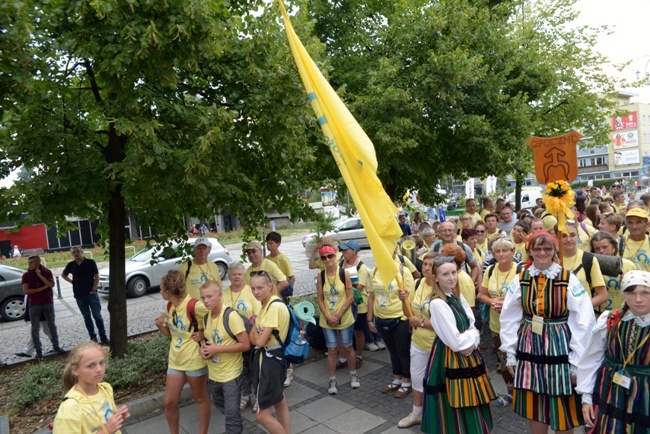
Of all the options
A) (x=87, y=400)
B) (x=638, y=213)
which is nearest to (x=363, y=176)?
(x=87, y=400)

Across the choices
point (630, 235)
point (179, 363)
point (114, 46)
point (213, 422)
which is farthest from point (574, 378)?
point (114, 46)

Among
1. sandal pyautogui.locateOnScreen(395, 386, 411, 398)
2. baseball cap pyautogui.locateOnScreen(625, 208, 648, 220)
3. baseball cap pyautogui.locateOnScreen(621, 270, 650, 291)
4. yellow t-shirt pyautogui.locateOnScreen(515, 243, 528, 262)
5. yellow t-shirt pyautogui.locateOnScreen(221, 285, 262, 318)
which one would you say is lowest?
sandal pyautogui.locateOnScreen(395, 386, 411, 398)

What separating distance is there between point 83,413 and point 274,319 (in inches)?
69.9

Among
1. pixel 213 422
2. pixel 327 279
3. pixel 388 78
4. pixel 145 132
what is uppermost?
pixel 388 78

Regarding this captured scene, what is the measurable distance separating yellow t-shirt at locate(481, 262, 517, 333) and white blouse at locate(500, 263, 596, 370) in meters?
1.43

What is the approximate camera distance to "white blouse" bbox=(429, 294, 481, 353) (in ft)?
12.5

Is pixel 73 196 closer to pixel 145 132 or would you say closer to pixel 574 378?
pixel 145 132

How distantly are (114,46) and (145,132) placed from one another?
92 centimetres

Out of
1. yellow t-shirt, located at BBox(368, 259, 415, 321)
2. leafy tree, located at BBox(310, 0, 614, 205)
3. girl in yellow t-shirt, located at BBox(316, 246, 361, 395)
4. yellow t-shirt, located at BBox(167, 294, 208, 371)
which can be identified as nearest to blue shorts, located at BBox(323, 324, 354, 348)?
girl in yellow t-shirt, located at BBox(316, 246, 361, 395)

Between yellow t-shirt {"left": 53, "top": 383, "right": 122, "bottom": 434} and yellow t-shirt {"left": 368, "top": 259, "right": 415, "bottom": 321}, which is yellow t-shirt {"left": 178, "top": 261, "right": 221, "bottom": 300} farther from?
yellow t-shirt {"left": 53, "top": 383, "right": 122, "bottom": 434}

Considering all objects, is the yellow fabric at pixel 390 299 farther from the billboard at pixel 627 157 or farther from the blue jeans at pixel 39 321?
the billboard at pixel 627 157

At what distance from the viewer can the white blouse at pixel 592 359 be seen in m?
3.16

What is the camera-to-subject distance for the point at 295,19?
6512 millimetres

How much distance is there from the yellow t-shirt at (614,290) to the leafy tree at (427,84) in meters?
4.94
